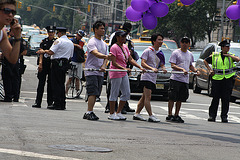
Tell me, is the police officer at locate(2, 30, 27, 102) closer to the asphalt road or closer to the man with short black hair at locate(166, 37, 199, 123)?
the asphalt road

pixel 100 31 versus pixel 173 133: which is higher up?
pixel 100 31

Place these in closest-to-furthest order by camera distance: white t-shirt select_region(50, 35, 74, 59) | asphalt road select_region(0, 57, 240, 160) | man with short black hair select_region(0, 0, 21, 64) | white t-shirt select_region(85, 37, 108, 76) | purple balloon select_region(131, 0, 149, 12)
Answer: man with short black hair select_region(0, 0, 21, 64)
asphalt road select_region(0, 57, 240, 160)
purple balloon select_region(131, 0, 149, 12)
white t-shirt select_region(85, 37, 108, 76)
white t-shirt select_region(50, 35, 74, 59)

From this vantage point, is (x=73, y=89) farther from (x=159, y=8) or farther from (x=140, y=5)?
(x=140, y=5)

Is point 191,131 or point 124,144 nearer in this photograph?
point 124,144

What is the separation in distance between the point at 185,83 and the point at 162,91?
5203 mm

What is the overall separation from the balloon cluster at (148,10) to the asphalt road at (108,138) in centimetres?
193

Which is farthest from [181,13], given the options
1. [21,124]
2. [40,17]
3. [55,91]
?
[40,17]

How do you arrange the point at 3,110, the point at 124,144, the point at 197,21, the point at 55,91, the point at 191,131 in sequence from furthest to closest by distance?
the point at 197,21, the point at 55,91, the point at 3,110, the point at 191,131, the point at 124,144

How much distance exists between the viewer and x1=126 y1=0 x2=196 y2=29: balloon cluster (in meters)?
10.2

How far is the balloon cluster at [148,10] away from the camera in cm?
1018

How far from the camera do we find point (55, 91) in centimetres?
1223

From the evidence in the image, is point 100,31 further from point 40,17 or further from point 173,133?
point 40,17

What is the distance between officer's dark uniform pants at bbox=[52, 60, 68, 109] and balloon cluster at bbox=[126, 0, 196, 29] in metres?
2.05

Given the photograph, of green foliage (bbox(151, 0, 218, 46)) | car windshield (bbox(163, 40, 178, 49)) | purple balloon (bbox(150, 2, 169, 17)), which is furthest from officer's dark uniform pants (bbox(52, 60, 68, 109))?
green foliage (bbox(151, 0, 218, 46))
